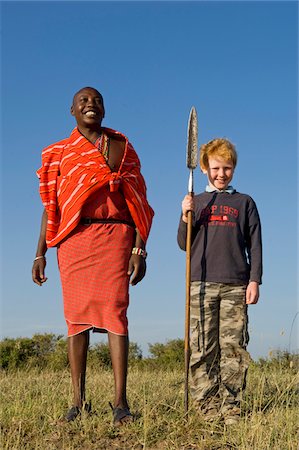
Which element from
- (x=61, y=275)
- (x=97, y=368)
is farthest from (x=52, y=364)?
(x=61, y=275)

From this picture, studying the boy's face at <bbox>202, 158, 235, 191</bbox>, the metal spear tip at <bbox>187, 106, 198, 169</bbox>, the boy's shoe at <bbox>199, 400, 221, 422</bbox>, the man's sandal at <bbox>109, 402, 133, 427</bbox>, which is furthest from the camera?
the metal spear tip at <bbox>187, 106, 198, 169</bbox>

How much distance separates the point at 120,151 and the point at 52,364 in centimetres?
740

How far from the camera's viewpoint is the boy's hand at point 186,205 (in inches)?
227

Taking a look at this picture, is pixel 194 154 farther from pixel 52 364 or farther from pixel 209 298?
pixel 52 364

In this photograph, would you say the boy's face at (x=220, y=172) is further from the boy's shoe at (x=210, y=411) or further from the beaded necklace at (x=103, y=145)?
the boy's shoe at (x=210, y=411)

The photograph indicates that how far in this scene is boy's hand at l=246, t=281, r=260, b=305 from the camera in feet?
18.6

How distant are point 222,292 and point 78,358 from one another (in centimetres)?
127

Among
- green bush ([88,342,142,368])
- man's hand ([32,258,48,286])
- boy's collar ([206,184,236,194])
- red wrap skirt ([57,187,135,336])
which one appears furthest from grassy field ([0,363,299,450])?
green bush ([88,342,142,368])

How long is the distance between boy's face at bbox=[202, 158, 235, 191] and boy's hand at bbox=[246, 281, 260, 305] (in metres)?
0.86

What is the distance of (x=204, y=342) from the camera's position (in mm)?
5742

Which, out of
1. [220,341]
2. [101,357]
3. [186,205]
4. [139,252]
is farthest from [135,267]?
[101,357]

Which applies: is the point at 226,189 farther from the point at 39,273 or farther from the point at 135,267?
the point at 39,273

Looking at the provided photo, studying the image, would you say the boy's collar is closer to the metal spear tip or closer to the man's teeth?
the metal spear tip

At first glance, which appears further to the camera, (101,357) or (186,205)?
(101,357)
